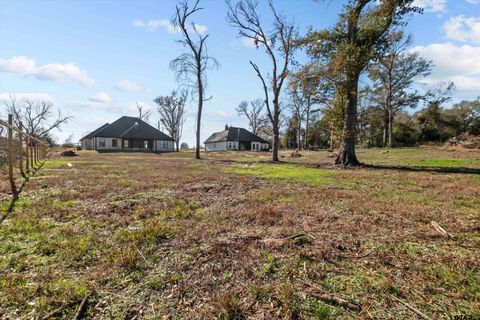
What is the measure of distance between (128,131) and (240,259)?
1746 inches

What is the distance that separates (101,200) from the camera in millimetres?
5684

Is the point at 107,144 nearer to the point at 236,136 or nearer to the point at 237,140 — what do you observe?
the point at 237,140

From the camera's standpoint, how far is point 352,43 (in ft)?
40.3

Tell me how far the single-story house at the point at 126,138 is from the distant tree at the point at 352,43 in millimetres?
36391

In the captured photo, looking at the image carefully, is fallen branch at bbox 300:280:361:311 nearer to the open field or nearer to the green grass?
the open field

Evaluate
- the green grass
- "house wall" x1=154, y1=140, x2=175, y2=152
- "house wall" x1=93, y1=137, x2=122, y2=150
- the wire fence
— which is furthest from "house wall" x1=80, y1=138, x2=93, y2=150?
the green grass

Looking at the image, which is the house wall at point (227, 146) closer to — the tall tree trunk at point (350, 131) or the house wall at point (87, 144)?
the house wall at point (87, 144)

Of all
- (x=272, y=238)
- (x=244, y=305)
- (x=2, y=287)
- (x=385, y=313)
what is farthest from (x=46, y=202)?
(x=385, y=313)

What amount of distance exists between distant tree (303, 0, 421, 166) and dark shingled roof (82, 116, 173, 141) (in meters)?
36.2

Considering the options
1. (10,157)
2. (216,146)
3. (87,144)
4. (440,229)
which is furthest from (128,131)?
(440,229)

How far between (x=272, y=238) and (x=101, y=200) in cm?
414

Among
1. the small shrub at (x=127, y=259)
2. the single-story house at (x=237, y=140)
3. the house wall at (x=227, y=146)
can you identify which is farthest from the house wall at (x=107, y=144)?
the small shrub at (x=127, y=259)

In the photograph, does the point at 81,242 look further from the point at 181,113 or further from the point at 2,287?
the point at 181,113

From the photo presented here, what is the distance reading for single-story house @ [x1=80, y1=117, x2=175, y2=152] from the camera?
41.2 m
